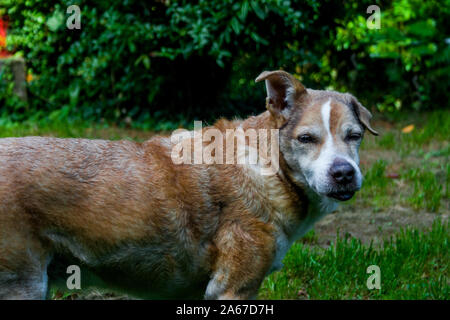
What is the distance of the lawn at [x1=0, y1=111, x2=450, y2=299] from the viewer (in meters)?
4.38

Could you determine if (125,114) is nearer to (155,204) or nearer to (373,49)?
(373,49)

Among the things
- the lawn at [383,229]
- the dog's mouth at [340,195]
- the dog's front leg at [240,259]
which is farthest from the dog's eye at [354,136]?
the lawn at [383,229]

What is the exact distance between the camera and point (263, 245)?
129 inches

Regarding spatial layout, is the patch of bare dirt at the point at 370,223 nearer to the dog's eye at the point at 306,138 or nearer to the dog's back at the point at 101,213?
the dog's eye at the point at 306,138

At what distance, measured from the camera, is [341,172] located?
3.19m

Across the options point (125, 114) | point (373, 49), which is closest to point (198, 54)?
point (125, 114)

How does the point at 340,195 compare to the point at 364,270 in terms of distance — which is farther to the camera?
the point at 364,270

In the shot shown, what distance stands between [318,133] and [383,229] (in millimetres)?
2499

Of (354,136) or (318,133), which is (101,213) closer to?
(318,133)

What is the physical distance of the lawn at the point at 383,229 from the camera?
4.38 metres

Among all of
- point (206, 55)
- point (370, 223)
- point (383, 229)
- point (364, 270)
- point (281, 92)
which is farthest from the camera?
point (206, 55)

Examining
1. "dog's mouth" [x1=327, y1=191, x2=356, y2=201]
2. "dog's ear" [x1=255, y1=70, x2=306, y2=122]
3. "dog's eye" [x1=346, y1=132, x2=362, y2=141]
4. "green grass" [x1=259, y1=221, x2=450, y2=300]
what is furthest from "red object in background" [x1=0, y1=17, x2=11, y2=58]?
"dog's mouth" [x1=327, y1=191, x2=356, y2=201]

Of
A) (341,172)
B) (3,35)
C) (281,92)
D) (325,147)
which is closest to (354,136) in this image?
(325,147)

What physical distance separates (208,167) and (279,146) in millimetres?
452
